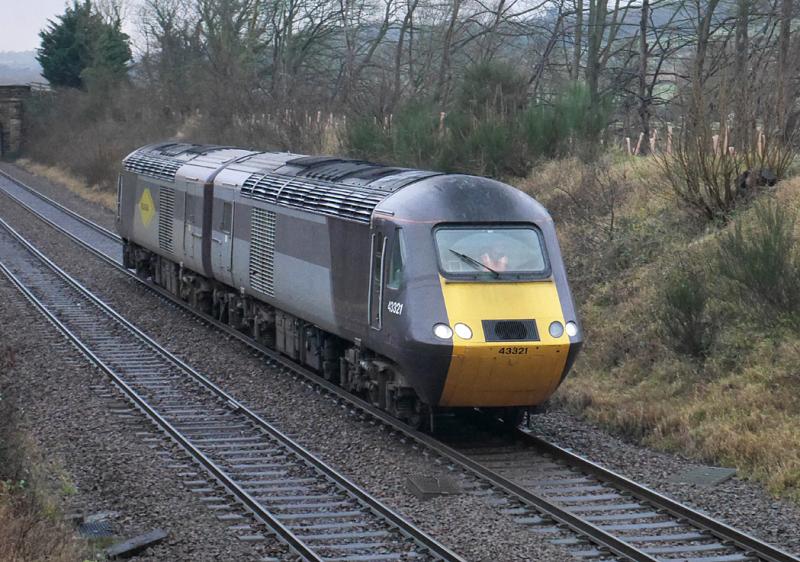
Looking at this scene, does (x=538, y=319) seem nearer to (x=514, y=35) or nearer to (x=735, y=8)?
(x=735, y=8)

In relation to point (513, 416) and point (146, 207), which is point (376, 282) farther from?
point (146, 207)

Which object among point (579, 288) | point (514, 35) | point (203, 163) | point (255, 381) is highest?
point (514, 35)

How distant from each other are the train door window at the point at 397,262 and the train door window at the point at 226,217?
620 cm

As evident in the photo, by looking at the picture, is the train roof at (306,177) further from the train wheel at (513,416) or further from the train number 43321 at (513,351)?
the train wheel at (513,416)

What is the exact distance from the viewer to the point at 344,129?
101 feet

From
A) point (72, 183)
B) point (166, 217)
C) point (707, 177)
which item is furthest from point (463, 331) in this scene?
point (72, 183)

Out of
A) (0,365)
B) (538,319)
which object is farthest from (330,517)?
(0,365)

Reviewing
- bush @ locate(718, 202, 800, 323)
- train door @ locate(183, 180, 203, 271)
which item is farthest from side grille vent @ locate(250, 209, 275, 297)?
bush @ locate(718, 202, 800, 323)

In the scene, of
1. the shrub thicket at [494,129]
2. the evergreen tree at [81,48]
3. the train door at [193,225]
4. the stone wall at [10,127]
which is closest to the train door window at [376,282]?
the train door at [193,225]

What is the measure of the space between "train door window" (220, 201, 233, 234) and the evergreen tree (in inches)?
1817

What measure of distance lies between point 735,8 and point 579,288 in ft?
42.6

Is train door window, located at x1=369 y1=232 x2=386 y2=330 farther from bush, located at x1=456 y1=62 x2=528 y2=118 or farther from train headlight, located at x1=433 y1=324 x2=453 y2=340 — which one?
bush, located at x1=456 y1=62 x2=528 y2=118

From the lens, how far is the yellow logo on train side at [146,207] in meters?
22.6

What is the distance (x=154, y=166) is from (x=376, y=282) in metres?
11.3
